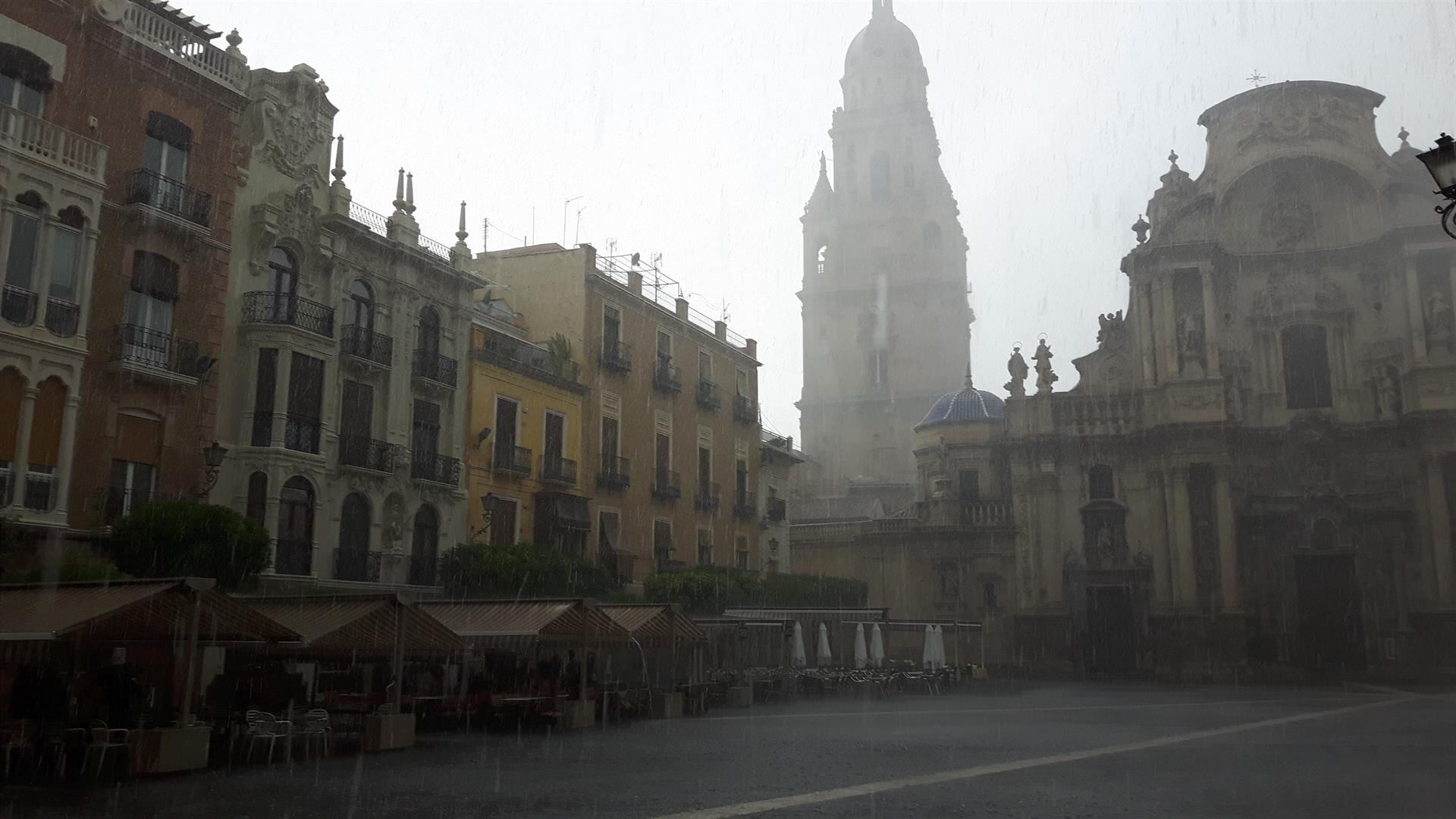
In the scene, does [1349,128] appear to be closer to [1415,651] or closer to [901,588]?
[1415,651]

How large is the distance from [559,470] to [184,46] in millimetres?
13870

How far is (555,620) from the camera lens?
20.5 metres

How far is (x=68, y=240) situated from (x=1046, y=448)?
33.4m

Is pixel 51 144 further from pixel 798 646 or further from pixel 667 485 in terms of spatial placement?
pixel 667 485

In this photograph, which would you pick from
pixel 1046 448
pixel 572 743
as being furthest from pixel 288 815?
pixel 1046 448

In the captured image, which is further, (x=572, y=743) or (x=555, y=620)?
(x=555, y=620)

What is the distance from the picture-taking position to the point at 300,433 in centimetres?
2525

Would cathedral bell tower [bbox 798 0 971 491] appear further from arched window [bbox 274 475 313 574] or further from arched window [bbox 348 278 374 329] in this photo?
arched window [bbox 274 475 313 574]

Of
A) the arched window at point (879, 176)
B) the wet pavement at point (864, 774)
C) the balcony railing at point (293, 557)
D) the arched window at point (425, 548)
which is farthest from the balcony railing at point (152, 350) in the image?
the arched window at point (879, 176)

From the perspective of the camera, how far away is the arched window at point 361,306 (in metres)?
27.5

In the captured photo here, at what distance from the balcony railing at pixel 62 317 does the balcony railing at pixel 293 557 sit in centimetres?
580

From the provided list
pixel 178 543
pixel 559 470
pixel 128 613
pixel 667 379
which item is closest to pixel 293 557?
pixel 178 543

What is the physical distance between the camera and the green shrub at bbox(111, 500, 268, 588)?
19.6 meters

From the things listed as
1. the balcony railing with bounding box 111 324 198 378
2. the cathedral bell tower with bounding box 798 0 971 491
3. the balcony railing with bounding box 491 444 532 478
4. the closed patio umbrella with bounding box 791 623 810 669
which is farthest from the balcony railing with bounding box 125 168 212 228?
the cathedral bell tower with bounding box 798 0 971 491
